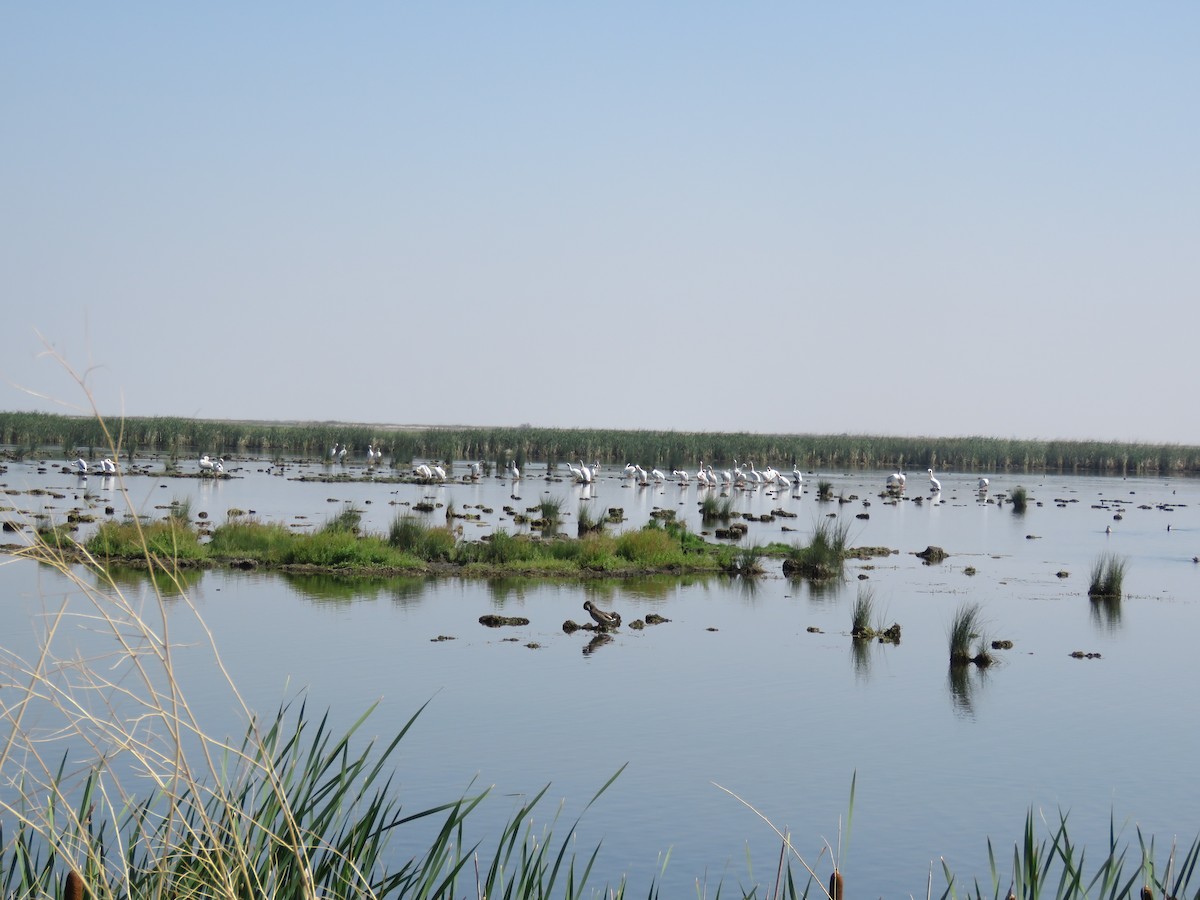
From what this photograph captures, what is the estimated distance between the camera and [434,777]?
1183cm

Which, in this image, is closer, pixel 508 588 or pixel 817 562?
pixel 508 588

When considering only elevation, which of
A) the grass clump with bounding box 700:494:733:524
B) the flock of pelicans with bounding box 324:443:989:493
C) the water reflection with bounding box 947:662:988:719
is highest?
the flock of pelicans with bounding box 324:443:989:493

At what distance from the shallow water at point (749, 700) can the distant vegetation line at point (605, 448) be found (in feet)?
151

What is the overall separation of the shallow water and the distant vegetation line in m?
46.0

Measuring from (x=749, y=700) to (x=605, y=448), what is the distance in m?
71.1

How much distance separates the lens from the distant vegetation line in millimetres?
81656

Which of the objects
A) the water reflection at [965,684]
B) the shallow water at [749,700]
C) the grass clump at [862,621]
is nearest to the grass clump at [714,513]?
the shallow water at [749,700]

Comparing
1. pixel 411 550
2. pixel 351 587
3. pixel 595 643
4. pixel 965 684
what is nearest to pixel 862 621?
pixel 965 684

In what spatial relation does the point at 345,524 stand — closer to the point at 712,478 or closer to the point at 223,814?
the point at 223,814

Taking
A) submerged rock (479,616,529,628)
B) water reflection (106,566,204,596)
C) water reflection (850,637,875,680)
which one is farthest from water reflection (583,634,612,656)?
water reflection (106,566,204,596)

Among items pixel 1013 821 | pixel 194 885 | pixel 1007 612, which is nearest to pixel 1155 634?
pixel 1007 612

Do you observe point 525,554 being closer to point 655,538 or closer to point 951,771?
point 655,538

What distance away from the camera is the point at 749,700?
16031mm

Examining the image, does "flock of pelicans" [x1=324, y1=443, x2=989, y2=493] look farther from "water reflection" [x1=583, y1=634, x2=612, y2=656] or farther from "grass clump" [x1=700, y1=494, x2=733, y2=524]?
"water reflection" [x1=583, y1=634, x2=612, y2=656]
